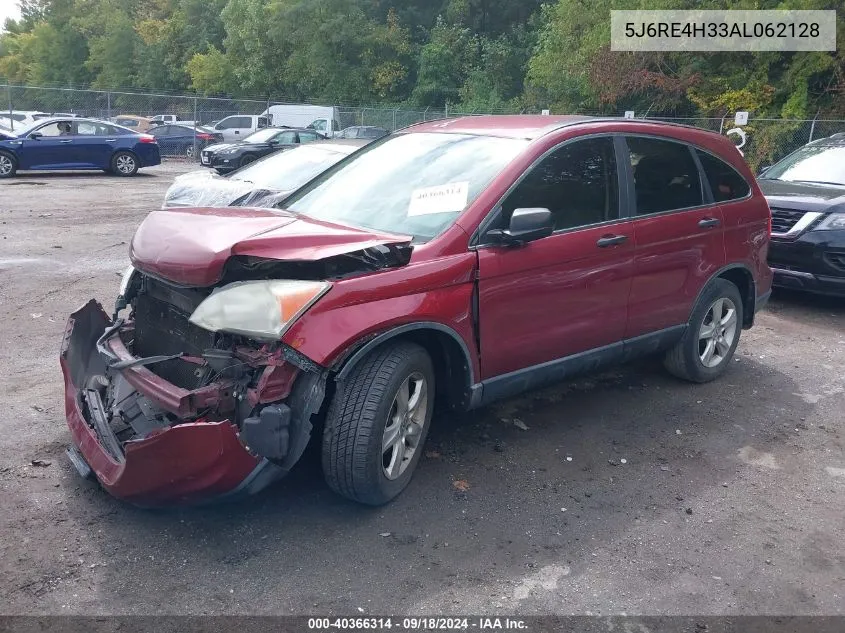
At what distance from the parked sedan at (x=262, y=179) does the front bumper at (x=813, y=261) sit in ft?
15.2

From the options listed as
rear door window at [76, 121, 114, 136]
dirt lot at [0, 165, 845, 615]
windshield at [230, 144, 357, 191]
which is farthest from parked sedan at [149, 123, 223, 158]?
dirt lot at [0, 165, 845, 615]

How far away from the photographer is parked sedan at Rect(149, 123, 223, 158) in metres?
28.9

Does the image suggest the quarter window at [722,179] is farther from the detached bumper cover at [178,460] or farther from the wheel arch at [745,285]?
the detached bumper cover at [178,460]

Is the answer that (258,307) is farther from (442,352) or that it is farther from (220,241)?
(442,352)

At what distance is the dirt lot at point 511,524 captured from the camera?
3111 millimetres

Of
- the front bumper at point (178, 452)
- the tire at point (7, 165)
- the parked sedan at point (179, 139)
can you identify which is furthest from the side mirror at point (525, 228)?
the parked sedan at point (179, 139)

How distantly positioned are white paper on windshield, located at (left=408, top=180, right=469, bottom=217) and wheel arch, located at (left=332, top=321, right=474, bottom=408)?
0.66 meters

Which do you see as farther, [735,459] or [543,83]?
[543,83]

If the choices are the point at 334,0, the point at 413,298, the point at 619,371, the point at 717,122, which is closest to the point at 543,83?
the point at 717,122

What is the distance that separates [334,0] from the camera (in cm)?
4412

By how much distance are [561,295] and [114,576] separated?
2.59 meters

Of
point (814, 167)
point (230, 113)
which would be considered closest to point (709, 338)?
point (814, 167)

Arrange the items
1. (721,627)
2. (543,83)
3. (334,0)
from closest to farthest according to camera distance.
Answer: (721,627)
(543,83)
(334,0)

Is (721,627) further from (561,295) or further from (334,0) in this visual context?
(334,0)
